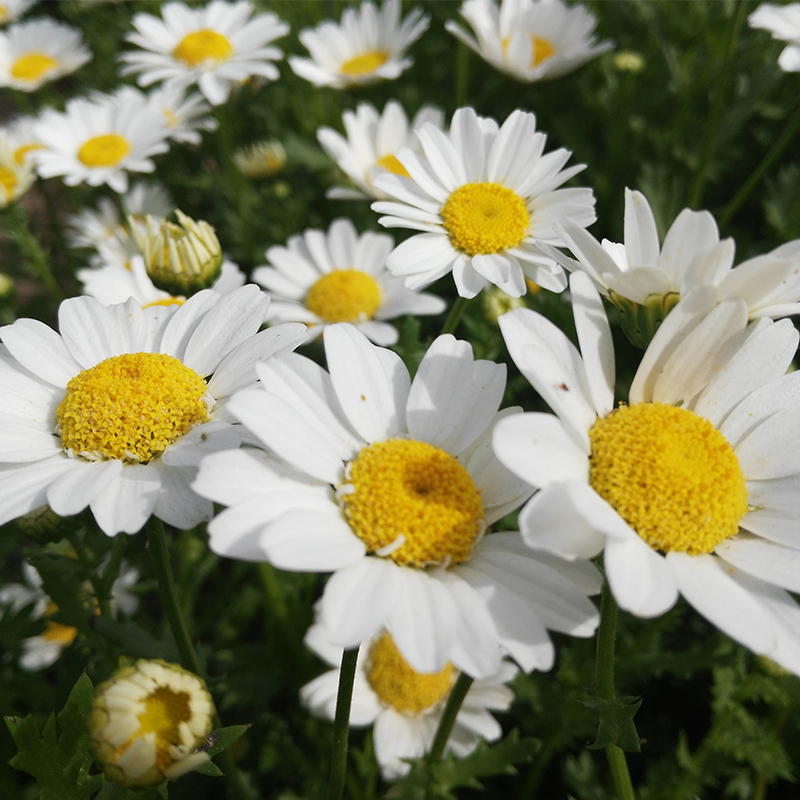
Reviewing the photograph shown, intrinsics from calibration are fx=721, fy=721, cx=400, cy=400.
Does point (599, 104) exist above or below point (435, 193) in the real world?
below

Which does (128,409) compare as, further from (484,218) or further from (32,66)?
(32,66)

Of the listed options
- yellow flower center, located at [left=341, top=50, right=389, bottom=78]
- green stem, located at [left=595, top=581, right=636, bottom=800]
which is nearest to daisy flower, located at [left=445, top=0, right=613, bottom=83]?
yellow flower center, located at [left=341, top=50, right=389, bottom=78]

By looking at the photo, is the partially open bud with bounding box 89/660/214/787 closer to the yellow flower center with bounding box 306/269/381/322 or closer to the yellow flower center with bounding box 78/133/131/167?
the yellow flower center with bounding box 306/269/381/322

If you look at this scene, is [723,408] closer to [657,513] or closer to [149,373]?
[657,513]

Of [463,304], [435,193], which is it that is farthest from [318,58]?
[463,304]

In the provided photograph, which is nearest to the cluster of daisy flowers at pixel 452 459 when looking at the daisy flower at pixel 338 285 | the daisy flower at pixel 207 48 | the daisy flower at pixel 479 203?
the daisy flower at pixel 479 203

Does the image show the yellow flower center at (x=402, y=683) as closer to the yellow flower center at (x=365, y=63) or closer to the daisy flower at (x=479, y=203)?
the daisy flower at (x=479, y=203)

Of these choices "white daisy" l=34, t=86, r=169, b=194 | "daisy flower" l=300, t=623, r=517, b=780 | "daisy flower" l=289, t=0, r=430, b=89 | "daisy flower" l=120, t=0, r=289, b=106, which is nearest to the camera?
"daisy flower" l=300, t=623, r=517, b=780
